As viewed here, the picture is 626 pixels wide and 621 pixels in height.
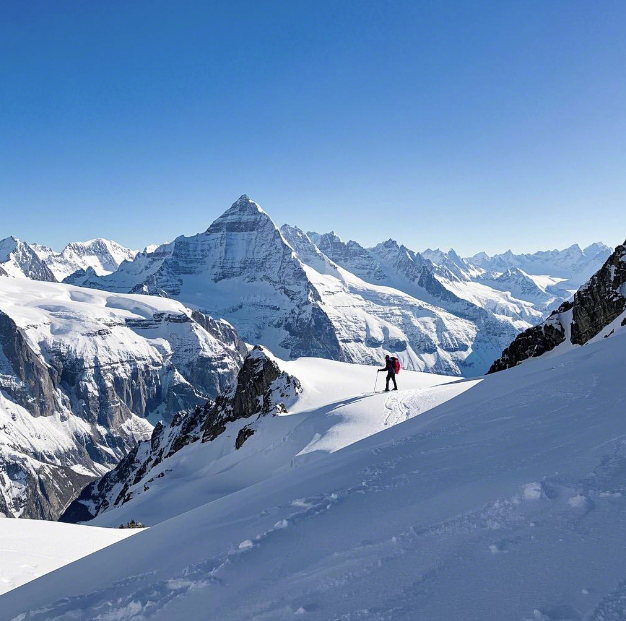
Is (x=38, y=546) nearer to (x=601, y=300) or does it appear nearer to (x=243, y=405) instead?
(x=601, y=300)

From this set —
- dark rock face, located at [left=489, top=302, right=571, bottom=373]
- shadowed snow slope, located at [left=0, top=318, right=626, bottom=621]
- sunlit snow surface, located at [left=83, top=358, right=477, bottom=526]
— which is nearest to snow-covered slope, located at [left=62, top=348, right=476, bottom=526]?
sunlit snow surface, located at [left=83, top=358, right=477, bottom=526]

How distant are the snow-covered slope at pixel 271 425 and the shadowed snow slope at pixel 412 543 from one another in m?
19.4

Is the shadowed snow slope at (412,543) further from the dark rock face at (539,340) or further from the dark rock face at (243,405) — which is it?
the dark rock face at (243,405)

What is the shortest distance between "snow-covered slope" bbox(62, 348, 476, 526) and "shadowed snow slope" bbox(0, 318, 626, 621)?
1944cm

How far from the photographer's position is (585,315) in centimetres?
4066

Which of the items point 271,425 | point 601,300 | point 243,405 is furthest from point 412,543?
point 243,405

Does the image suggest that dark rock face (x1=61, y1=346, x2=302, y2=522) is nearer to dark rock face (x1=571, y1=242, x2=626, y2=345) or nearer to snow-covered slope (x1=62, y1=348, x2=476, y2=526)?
snow-covered slope (x1=62, y1=348, x2=476, y2=526)

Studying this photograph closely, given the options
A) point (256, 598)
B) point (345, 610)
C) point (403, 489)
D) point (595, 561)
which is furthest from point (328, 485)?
point (595, 561)

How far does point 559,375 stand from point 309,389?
47.9m

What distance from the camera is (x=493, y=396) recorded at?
12.2 metres

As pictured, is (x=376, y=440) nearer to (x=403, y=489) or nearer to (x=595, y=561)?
(x=403, y=489)

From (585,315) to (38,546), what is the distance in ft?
135

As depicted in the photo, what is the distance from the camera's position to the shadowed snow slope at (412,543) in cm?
402

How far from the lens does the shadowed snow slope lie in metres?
4.02
